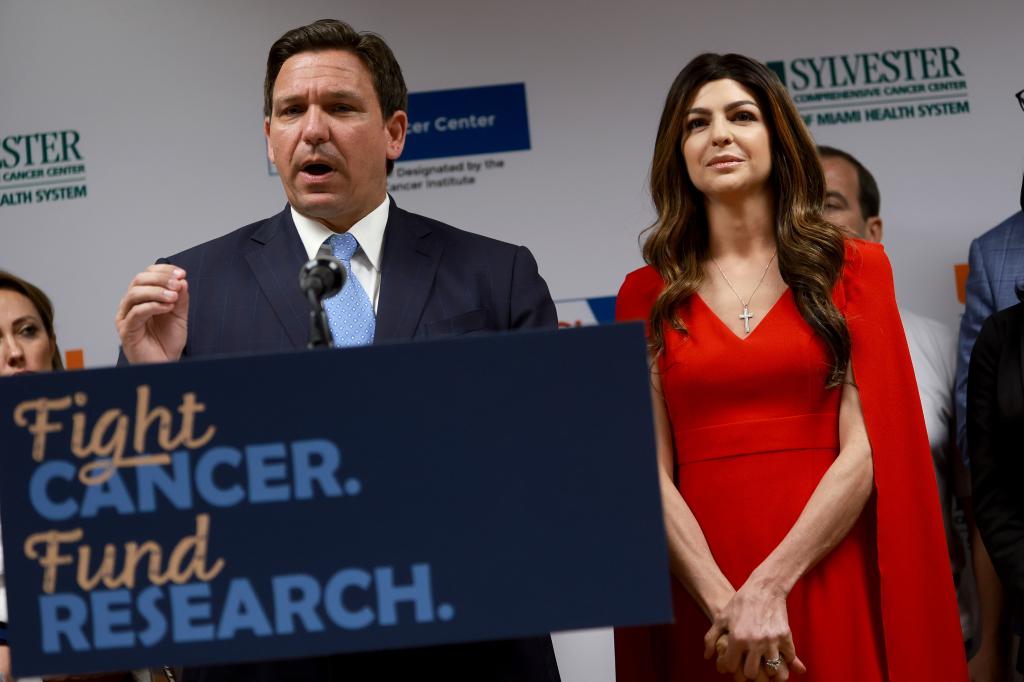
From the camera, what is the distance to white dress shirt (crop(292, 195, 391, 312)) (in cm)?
228

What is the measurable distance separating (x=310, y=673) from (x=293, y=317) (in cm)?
60

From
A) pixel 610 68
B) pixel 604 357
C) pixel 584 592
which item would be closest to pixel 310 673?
pixel 584 592

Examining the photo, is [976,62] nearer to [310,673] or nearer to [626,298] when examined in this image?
[626,298]

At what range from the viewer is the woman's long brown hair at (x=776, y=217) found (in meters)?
2.54

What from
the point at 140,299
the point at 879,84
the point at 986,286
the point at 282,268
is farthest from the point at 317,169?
the point at 879,84

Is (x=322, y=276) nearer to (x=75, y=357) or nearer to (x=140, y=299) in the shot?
(x=140, y=299)

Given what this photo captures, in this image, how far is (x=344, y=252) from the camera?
228cm

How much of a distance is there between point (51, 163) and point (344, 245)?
7.39 ft

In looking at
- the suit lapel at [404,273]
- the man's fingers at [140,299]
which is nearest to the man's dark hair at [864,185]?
the suit lapel at [404,273]

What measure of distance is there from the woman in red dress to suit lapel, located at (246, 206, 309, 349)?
80cm

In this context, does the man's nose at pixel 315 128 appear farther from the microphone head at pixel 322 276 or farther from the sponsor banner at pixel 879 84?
the sponsor banner at pixel 879 84

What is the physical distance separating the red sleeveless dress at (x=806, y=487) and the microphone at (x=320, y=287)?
3.58 ft

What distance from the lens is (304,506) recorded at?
1.48 m

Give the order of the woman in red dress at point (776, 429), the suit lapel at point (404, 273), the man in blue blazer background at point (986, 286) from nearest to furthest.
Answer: the suit lapel at point (404, 273)
the woman in red dress at point (776, 429)
the man in blue blazer background at point (986, 286)
